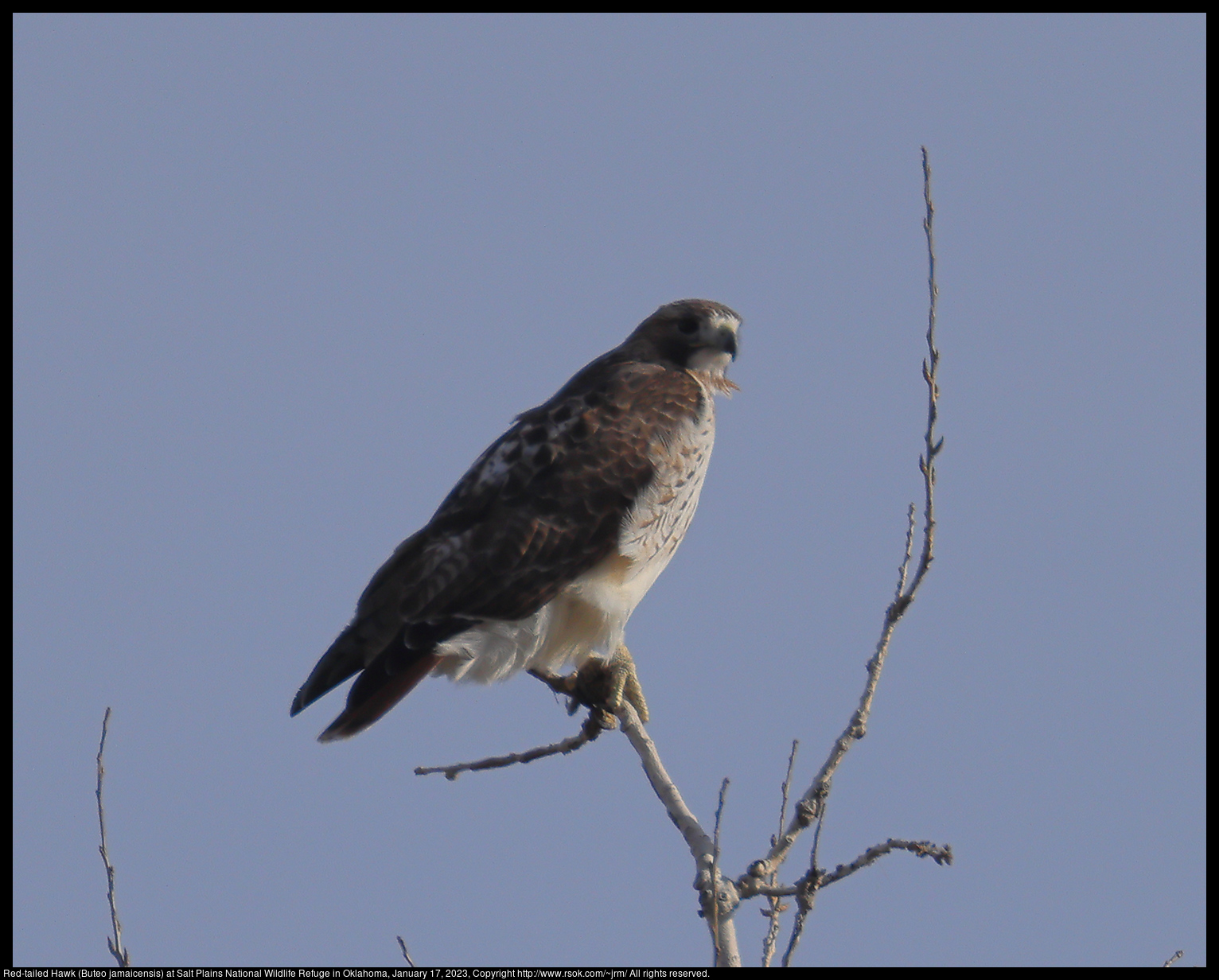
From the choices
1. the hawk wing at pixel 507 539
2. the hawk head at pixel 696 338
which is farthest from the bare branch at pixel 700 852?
the hawk head at pixel 696 338

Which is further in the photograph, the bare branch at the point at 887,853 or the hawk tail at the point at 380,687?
the hawk tail at the point at 380,687

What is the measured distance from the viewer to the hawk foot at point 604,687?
4875mm

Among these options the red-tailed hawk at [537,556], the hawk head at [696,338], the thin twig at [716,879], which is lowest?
A: the thin twig at [716,879]

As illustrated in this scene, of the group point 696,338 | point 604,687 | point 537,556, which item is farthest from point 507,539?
point 696,338

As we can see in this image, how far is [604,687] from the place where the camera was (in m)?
5.01

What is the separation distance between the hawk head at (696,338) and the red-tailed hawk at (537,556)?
62 cm

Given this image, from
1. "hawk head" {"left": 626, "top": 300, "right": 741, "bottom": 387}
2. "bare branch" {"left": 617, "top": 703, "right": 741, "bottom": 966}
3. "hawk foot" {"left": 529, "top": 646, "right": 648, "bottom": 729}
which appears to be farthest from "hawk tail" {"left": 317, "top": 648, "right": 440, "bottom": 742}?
"hawk head" {"left": 626, "top": 300, "right": 741, "bottom": 387}

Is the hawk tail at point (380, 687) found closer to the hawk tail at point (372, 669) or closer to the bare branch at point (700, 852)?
the hawk tail at point (372, 669)

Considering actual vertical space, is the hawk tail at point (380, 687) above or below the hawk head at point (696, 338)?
below

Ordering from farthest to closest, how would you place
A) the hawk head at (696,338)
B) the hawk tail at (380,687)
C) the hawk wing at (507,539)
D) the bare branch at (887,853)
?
the hawk head at (696,338) < the hawk wing at (507,539) < the hawk tail at (380,687) < the bare branch at (887,853)

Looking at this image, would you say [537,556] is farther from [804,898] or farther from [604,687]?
[804,898]
